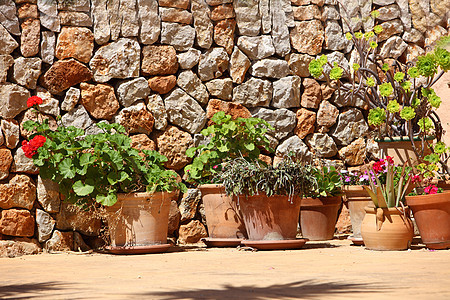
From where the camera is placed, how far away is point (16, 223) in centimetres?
481

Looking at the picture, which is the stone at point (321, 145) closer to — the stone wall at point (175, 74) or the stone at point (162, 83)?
the stone wall at point (175, 74)

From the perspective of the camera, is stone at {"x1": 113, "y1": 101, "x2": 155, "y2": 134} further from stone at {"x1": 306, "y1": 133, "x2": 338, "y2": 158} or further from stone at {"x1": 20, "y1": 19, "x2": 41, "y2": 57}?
stone at {"x1": 306, "y1": 133, "x2": 338, "y2": 158}

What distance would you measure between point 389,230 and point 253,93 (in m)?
1.88

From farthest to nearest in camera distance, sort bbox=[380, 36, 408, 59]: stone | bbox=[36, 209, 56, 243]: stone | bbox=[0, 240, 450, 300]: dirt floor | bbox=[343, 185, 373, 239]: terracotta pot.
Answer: bbox=[380, 36, 408, 59]: stone
bbox=[343, 185, 373, 239]: terracotta pot
bbox=[36, 209, 56, 243]: stone
bbox=[0, 240, 450, 300]: dirt floor

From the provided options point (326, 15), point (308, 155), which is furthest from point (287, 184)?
point (326, 15)

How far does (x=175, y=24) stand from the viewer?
541 cm

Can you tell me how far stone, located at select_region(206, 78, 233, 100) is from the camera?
5.51m

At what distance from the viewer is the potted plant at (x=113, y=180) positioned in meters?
4.57

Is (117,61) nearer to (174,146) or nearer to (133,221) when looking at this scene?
(174,146)

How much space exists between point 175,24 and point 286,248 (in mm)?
2176

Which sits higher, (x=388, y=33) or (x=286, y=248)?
(x=388, y=33)

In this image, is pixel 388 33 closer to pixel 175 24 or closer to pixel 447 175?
pixel 447 175

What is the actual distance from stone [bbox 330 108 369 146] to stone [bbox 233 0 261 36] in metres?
1.17

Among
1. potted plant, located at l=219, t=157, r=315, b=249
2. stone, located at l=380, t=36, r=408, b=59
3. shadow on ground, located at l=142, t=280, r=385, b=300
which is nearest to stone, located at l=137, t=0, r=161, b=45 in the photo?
potted plant, located at l=219, t=157, r=315, b=249
